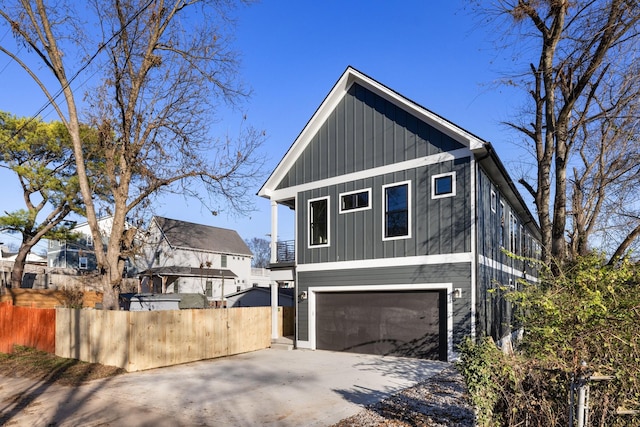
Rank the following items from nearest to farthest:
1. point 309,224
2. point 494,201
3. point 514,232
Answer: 1. point 494,201
2. point 309,224
3. point 514,232

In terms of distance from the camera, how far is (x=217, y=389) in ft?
27.3

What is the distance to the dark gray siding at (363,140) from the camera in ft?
39.9

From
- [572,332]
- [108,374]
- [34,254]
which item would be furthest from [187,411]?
[34,254]

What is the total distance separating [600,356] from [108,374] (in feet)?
31.3

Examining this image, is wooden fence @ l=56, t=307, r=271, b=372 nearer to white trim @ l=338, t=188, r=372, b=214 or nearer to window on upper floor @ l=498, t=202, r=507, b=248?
white trim @ l=338, t=188, r=372, b=214

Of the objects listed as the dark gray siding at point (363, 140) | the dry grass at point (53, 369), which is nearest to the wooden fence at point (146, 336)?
the dry grass at point (53, 369)

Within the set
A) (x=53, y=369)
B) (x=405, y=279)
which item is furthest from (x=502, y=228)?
(x=53, y=369)

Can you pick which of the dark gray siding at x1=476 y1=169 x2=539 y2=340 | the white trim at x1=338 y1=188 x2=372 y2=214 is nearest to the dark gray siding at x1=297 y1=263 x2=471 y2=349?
the dark gray siding at x1=476 y1=169 x2=539 y2=340

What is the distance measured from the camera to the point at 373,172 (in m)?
13.0

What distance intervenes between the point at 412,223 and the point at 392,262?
1.26 meters

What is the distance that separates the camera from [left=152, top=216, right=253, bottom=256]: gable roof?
33969mm

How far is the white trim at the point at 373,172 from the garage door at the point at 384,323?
3.49 meters

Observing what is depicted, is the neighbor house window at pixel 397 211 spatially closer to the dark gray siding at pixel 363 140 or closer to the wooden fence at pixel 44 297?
the dark gray siding at pixel 363 140

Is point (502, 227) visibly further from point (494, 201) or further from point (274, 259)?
point (274, 259)
